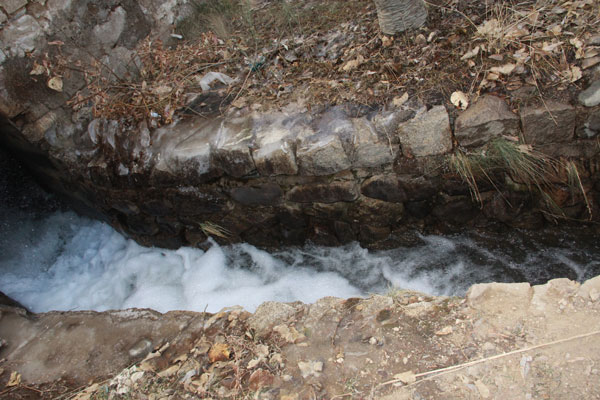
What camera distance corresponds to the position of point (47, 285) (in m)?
3.81

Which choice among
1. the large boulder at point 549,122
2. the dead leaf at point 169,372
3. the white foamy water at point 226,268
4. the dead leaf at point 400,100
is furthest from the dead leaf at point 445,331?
the dead leaf at point 400,100

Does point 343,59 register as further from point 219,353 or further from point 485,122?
point 219,353

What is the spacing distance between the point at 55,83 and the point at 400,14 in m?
2.91

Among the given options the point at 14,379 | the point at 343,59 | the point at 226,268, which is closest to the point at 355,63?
the point at 343,59

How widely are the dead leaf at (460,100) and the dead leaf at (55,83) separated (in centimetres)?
320

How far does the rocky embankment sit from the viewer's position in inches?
55.2

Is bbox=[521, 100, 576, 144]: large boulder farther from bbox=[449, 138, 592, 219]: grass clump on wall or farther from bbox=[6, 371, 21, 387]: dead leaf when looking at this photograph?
bbox=[6, 371, 21, 387]: dead leaf

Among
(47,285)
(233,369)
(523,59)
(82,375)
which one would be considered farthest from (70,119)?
(523,59)

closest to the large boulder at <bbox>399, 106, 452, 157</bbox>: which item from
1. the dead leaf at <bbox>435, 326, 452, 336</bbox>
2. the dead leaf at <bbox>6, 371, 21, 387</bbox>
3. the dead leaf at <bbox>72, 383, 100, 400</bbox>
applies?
the dead leaf at <bbox>435, 326, 452, 336</bbox>

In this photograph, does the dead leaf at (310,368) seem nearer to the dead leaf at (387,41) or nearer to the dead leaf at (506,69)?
the dead leaf at (506,69)

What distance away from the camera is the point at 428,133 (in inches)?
96.5

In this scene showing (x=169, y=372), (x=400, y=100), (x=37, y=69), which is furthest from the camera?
(x=37, y=69)

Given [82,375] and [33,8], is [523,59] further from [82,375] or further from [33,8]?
[33,8]

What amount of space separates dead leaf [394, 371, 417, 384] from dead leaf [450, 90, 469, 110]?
1.68 meters
